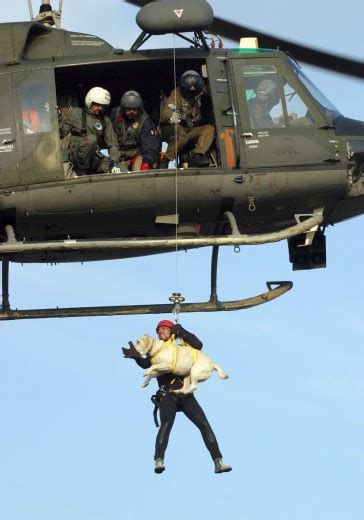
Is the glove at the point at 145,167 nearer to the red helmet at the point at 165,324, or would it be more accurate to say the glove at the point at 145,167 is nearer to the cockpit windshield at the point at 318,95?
the red helmet at the point at 165,324

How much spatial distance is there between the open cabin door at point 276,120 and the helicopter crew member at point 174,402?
81.5 inches

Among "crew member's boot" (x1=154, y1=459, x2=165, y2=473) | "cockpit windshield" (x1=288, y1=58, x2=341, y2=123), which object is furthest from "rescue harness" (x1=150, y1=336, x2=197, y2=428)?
"cockpit windshield" (x1=288, y1=58, x2=341, y2=123)

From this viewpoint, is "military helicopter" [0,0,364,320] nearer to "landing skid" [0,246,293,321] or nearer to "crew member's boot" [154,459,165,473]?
"landing skid" [0,246,293,321]

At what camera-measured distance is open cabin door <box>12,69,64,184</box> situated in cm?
2456

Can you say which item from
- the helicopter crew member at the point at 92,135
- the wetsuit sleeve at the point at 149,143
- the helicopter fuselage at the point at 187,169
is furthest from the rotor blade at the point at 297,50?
the helicopter crew member at the point at 92,135

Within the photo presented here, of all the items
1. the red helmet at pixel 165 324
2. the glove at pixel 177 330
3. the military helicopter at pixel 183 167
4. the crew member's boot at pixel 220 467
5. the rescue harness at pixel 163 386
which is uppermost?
the military helicopter at pixel 183 167

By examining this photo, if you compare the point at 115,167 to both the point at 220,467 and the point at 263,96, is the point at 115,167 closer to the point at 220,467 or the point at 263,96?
the point at 263,96

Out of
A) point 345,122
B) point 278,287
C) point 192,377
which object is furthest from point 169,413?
point 345,122

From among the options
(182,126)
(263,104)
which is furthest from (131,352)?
(263,104)

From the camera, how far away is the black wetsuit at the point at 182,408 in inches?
942

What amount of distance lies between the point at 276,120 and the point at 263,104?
240 mm

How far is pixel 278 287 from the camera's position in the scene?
25.3m

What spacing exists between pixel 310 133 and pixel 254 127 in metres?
0.63

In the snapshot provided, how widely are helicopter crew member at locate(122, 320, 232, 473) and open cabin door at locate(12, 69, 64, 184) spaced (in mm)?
2135
